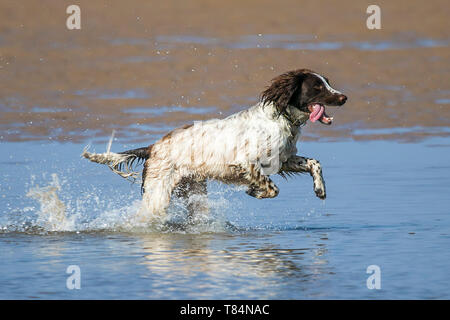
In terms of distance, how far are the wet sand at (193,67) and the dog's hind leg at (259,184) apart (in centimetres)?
804

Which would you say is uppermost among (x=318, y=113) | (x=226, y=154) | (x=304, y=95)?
(x=304, y=95)

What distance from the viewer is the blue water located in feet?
28.3

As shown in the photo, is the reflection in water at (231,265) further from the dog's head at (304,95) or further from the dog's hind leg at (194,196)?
the dog's head at (304,95)

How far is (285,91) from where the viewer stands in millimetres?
11266

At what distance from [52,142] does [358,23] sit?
7692 millimetres

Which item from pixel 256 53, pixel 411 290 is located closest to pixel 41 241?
pixel 411 290

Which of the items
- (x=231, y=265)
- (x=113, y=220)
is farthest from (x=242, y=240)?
(x=113, y=220)

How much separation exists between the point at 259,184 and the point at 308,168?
0.53 m

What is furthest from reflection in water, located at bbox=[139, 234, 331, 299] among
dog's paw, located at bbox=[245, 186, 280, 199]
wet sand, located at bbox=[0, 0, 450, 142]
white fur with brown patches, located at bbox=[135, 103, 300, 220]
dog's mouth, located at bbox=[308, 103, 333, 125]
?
wet sand, located at bbox=[0, 0, 450, 142]

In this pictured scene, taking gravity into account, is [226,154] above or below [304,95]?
below

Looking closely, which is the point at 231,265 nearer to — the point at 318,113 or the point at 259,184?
the point at 259,184
